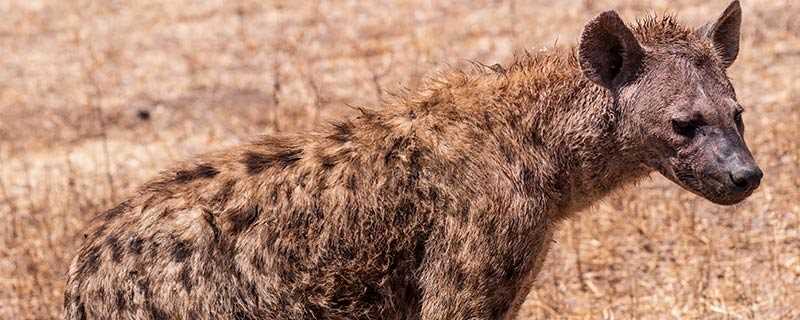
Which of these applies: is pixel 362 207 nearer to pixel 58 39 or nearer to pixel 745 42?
pixel 745 42

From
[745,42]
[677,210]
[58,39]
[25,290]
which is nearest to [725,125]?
[677,210]

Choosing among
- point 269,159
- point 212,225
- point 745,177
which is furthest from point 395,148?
point 745,177

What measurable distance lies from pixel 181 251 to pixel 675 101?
1.77 m

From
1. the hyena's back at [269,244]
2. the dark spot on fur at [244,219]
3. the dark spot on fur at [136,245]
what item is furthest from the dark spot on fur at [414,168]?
the dark spot on fur at [136,245]

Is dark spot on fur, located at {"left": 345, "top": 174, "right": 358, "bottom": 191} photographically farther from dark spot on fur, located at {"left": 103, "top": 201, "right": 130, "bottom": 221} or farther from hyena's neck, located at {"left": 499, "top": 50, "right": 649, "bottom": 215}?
dark spot on fur, located at {"left": 103, "top": 201, "right": 130, "bottom": 221}

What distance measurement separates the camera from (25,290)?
6.82 metres

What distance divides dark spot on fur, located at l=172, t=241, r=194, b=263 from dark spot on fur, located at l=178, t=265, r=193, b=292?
0.04 metres

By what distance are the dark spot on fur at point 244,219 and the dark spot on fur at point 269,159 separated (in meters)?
0.18

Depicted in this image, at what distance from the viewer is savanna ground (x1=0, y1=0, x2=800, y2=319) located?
6465 mm

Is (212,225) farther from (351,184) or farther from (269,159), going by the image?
(351,184)

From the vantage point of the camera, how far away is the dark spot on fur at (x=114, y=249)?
4516 millimetres

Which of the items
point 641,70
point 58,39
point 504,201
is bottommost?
point 504,201

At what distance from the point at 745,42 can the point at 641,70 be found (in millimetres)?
4551

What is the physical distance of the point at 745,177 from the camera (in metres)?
4.30
